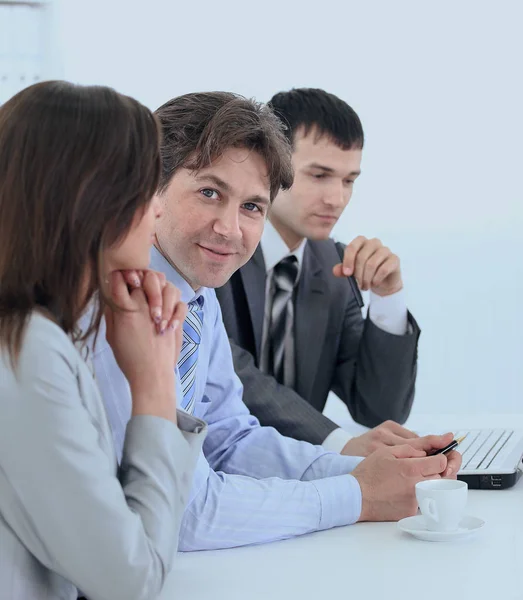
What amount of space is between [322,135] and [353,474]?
1292 millimetres

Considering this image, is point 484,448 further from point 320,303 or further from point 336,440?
point 320,303

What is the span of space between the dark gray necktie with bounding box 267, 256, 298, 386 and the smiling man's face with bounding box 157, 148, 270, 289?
0.66m

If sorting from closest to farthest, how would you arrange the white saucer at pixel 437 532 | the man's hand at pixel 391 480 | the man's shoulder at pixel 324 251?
the white saucer at pixel 437 532, the man's hand at pixel 391 480, the man's shoulder at pixel 324 251

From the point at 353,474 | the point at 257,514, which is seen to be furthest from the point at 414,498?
the point at 257,514

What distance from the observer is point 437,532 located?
1.18 m

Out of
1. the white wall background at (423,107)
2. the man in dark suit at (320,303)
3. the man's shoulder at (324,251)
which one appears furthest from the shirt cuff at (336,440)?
the white wall background at (423,107)

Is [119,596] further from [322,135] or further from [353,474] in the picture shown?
[322,135]

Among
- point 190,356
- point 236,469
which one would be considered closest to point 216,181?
point 190,356

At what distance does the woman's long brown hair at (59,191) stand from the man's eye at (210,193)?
1.90 ft

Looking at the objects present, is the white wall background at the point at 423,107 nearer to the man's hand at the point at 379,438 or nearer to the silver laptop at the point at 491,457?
the silver laptop at the point at 491,457

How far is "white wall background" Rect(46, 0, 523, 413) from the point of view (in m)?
4.03

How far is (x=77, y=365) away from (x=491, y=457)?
2.93 feet

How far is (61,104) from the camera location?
928 millimetres

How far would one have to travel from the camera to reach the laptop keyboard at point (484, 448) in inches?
59.6
